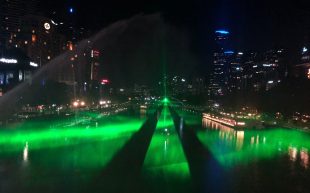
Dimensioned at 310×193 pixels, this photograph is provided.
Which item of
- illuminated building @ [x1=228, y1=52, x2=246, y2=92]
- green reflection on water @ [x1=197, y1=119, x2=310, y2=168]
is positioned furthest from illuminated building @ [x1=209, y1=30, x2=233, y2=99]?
green reflection on water @ [x1=197, y1=119, x2=310, y2=168]

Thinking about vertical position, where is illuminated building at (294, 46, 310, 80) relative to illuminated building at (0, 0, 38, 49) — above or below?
below

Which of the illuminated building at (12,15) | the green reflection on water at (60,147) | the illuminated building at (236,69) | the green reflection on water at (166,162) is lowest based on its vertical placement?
the green reflection on water at (166,162)

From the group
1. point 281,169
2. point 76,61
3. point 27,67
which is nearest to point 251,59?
point 76,61

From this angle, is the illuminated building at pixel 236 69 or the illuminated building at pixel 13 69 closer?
the illuminated building at pixel 13 69

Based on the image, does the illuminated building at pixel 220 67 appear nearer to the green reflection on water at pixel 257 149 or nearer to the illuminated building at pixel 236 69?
the illuminated building at pixel 236 69

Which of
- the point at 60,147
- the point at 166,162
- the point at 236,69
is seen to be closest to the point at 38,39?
the point at 60,147

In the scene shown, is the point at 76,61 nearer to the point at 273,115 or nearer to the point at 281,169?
the point at 273,115

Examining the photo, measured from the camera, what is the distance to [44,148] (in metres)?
23.2

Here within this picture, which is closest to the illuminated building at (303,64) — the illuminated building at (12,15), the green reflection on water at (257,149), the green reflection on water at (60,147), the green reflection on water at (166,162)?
the green reflection on water at (257,149)

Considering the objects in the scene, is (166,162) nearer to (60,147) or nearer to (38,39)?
(60,147)

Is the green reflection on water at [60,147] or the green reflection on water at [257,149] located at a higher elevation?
the green reflection on water at [60,147]

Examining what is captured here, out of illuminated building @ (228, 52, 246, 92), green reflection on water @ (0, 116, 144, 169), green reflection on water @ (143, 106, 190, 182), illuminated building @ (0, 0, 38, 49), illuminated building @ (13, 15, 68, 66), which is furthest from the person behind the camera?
illuminated building @ (228, 52, 246, 92)

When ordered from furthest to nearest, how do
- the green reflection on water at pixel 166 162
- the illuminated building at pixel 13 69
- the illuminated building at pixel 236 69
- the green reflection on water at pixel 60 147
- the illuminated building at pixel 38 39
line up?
the illuminated building at pixel 236 69, the illuminated building at pixel 38 39, the illuminated building at pixel 13 69, the green reflection on water at pixel 60 147, the green reflection on water at pixel 166 162

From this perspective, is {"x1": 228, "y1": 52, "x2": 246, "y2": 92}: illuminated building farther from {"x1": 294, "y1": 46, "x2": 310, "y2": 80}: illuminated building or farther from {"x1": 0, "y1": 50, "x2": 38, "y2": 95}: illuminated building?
{"x1": 0, "y1": 50, "x2": 38, "y2": 95}: illuminated building
